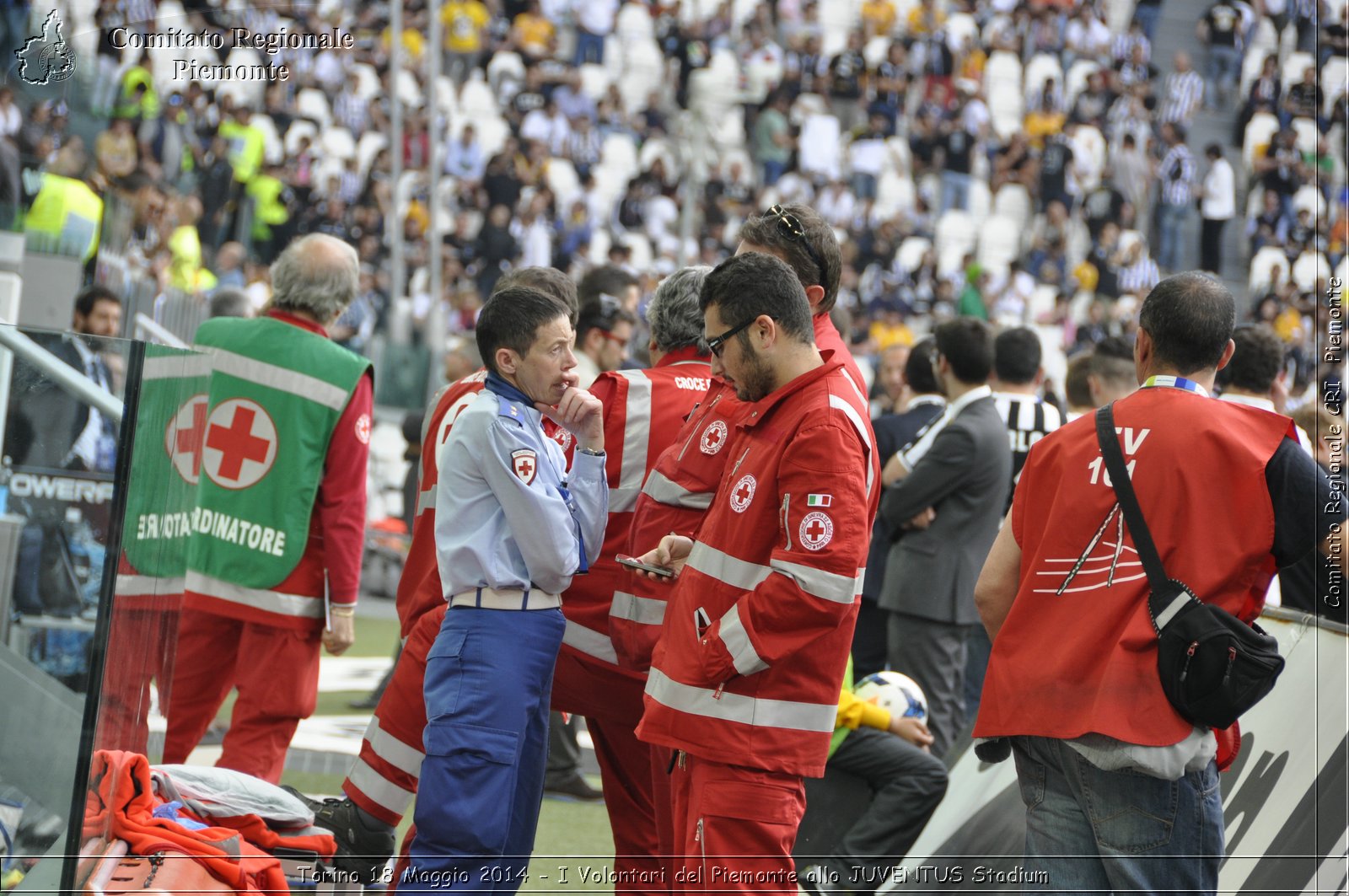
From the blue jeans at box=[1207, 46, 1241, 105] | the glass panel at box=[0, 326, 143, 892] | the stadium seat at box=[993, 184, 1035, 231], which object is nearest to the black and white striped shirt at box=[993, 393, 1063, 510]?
the glass panel at box=[0, 326, 143, 892]

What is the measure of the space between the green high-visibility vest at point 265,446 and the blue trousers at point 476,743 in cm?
146

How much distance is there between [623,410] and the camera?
176 inches

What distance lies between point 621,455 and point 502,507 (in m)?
0.60

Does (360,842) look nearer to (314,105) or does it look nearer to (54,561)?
(54,561)

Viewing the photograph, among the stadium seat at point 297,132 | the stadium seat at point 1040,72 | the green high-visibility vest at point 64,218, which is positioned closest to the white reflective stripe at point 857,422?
the green high-visibility vest at point 64,218

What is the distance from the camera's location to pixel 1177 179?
2364 cm

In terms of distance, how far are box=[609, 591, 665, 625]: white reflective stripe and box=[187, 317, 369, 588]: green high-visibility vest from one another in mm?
1478

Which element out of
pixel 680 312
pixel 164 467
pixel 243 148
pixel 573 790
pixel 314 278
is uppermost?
pixel 680 312

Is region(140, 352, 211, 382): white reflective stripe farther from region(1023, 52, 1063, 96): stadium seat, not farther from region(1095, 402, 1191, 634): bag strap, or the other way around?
region(1023, 52, 1063, 96): stadium seat

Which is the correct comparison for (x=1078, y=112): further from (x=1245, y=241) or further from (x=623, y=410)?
(x=623, y=410)

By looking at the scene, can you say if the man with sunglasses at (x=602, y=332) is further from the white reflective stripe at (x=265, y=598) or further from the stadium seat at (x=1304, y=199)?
the stadium seat at (x=1304, y=199)

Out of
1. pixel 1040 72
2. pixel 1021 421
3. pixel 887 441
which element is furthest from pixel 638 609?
pixel 1040 72

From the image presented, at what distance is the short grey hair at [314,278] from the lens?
5.35 meters

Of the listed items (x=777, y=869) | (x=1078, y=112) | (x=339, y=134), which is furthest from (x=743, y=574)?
(x=1078, y=112)
